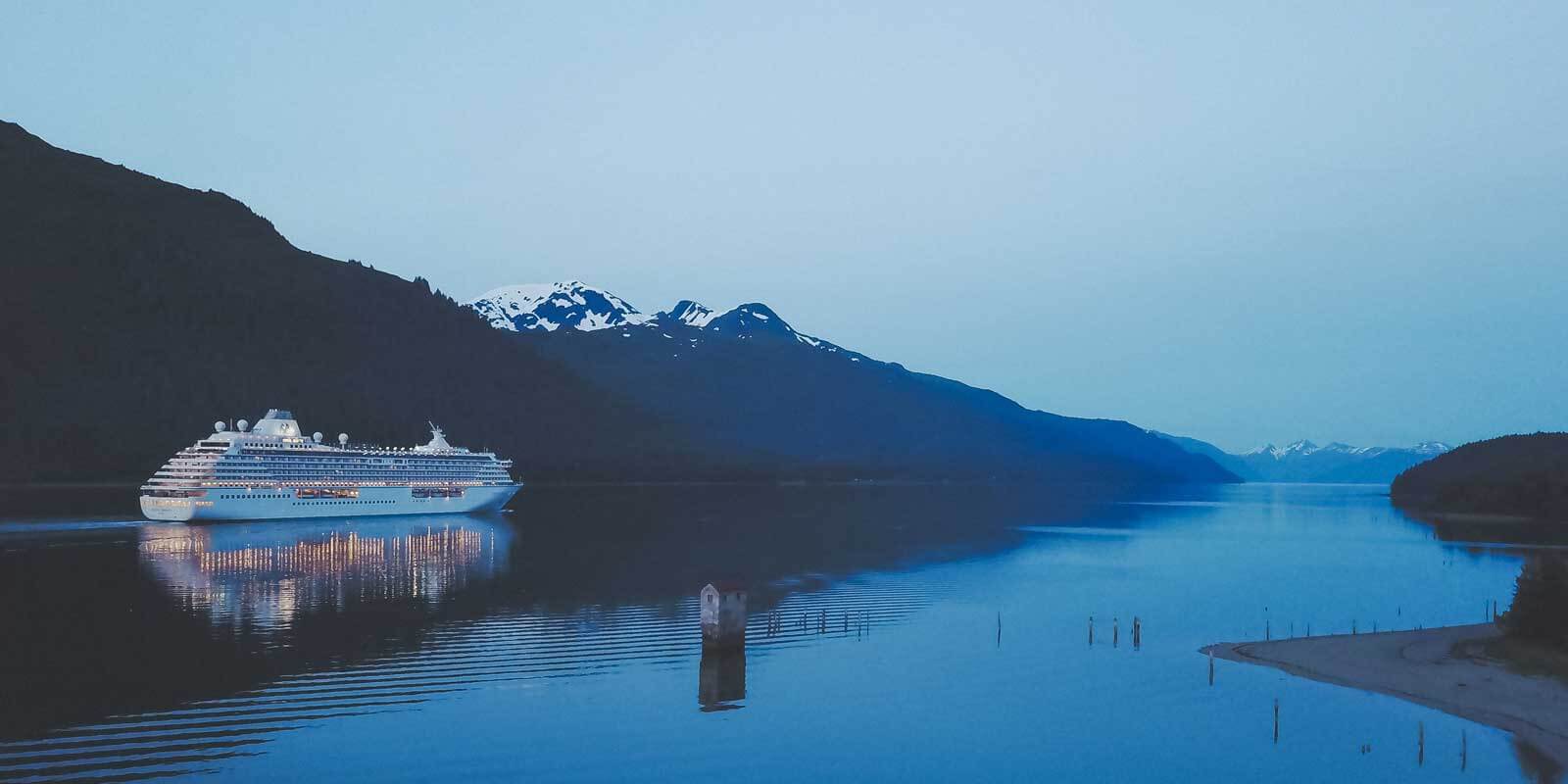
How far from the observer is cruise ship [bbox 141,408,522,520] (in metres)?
120

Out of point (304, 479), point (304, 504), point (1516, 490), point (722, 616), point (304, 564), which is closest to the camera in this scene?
point (722, 616)

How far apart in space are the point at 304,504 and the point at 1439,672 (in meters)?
120

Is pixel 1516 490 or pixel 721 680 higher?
pixel 1516 490

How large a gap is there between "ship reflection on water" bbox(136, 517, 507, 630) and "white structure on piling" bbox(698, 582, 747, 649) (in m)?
21.0

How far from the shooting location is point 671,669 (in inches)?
1657

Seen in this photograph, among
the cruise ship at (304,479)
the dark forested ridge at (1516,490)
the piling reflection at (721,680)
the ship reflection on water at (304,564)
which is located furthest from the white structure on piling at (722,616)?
the dark forested ridge at (1516,490)

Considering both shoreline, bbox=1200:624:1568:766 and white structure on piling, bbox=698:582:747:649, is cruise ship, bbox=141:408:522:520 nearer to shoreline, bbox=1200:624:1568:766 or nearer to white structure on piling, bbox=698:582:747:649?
white structure on piling, bbox=698:582:747:649

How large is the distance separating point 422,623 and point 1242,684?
35.9m

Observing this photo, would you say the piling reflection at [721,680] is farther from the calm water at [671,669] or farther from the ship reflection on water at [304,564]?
the ship reflection on water at [304,564]

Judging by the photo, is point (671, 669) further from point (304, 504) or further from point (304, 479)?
point (304, 479)

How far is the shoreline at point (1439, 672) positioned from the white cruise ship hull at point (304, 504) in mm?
105787

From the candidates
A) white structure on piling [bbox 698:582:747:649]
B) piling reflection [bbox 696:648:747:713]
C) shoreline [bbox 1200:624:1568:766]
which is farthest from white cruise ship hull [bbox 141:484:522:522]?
shoreline [bbox 1200:624:1568:766]

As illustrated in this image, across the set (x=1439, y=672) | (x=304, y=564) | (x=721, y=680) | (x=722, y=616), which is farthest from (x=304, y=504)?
(x=1439, y=672)

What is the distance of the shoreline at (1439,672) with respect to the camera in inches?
1380
